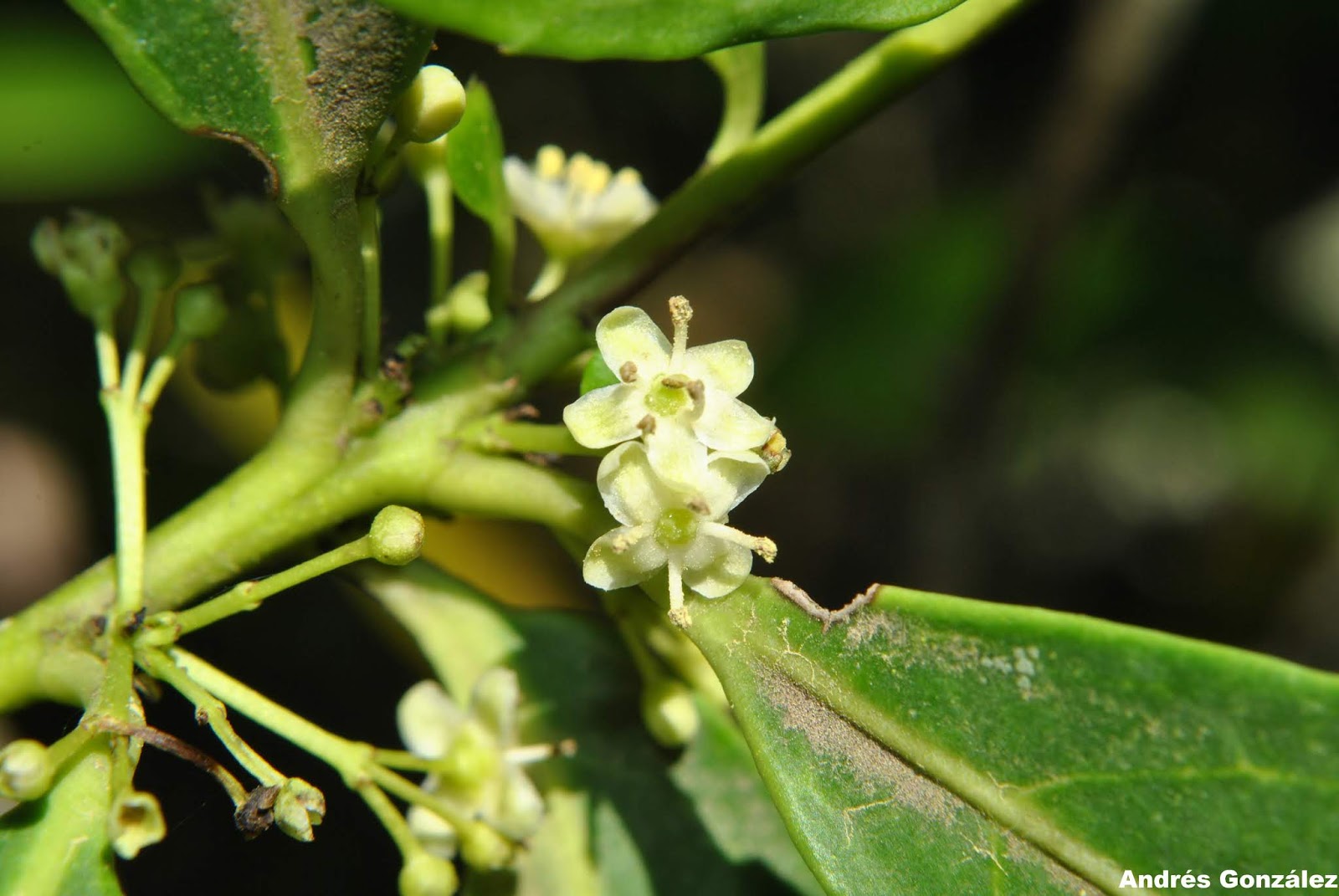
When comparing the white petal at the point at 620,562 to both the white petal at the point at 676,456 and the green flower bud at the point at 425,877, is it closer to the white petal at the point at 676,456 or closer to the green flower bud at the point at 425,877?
the white petal at the point at 676,456

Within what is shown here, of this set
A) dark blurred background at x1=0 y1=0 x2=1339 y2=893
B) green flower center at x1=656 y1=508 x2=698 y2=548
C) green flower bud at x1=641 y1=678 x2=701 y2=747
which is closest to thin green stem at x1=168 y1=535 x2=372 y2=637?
green flower center at x1=656 y1=508 x2=698 y2=548

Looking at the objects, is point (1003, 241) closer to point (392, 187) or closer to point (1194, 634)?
point (1194, 634)

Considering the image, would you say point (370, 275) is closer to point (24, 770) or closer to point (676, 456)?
point (676, 456)

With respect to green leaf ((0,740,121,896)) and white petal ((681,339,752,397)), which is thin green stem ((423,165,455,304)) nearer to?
white petal ((681,339,752,397))

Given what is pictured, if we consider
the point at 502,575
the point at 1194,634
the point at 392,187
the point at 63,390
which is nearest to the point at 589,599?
the point at 502,575

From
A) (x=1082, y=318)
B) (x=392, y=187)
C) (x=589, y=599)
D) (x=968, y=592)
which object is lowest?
(x=589, y=599)

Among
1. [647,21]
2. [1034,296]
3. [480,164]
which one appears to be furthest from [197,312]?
[1034,296]

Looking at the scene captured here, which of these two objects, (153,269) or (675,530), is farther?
(153,269)
